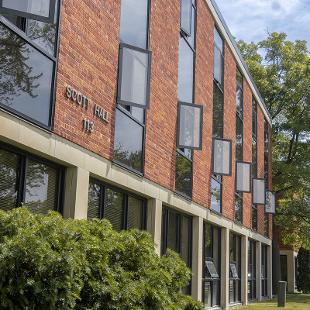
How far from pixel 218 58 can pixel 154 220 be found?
8.87 metres

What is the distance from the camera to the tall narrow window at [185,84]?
47.1ft

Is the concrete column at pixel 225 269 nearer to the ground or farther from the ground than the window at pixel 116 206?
nearer to the ground

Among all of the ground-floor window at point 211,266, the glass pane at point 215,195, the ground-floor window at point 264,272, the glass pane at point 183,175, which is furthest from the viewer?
the ground-floor window at point 264,272

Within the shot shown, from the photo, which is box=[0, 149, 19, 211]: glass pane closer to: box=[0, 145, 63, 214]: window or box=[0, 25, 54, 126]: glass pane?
box=[0, 145, 63, 214]: window

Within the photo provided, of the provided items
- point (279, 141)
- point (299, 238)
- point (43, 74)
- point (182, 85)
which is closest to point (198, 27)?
point (182, 85)

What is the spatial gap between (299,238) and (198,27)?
82.0 ft

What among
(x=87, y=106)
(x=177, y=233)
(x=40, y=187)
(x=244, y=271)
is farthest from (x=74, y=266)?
(x=244, y=271)

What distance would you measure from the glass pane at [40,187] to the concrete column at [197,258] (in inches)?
300

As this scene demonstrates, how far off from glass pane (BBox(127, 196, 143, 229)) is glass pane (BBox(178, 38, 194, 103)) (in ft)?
A: 11.9

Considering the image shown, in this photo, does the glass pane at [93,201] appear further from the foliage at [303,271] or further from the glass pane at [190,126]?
the foliage at [303,271]

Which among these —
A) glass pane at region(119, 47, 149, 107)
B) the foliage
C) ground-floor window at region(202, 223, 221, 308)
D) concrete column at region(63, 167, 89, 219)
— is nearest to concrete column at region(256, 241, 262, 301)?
ground-floor window at region(202, 223, 221, 308)

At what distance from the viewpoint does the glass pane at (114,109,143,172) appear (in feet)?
35.0

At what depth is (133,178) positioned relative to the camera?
11.2m

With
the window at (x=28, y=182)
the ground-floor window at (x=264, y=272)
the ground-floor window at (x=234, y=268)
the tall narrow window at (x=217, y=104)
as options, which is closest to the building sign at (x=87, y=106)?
the window at (x=28, y=182)
